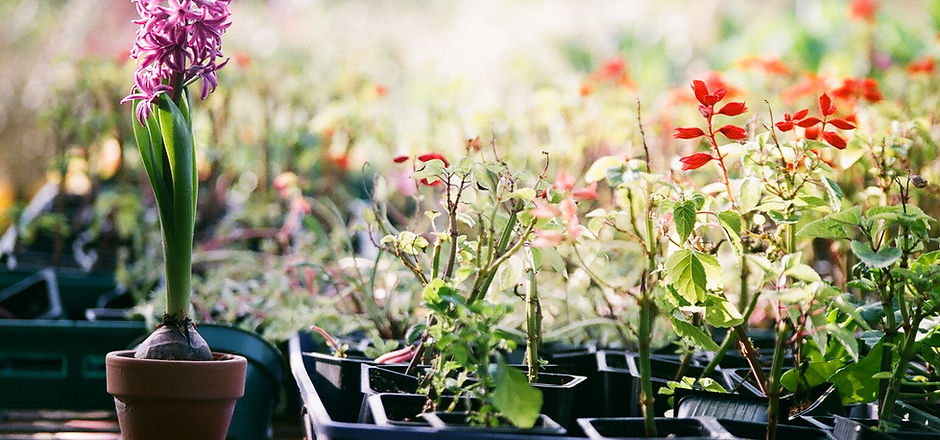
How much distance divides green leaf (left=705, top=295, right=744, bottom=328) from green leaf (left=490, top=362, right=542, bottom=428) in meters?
0.28

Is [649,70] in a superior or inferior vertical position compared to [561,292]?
superior

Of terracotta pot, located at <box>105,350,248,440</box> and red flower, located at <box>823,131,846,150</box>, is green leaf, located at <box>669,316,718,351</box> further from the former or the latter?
terracotta pot, located at <box>105,350,248,440</box>

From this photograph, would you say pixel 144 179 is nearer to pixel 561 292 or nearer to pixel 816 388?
pixel 561 292

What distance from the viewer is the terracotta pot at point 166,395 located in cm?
103

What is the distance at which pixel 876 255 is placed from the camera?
92cm

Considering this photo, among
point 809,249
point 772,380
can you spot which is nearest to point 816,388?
point 772,380

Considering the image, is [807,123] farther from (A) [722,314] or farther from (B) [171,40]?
(B) [171,40]

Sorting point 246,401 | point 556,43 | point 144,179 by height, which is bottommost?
point 246,401

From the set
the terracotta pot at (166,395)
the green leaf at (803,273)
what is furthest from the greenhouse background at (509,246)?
the terracotta pot at (166,395)

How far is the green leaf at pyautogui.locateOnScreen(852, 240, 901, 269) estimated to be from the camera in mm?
897

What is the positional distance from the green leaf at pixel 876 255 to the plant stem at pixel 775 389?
0.38 ft

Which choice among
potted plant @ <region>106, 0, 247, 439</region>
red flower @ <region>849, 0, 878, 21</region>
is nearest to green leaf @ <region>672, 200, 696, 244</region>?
potted plant @ <region>106, 0, 247, 439</region>

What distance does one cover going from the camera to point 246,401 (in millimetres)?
1375

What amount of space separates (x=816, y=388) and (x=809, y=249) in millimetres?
1012
